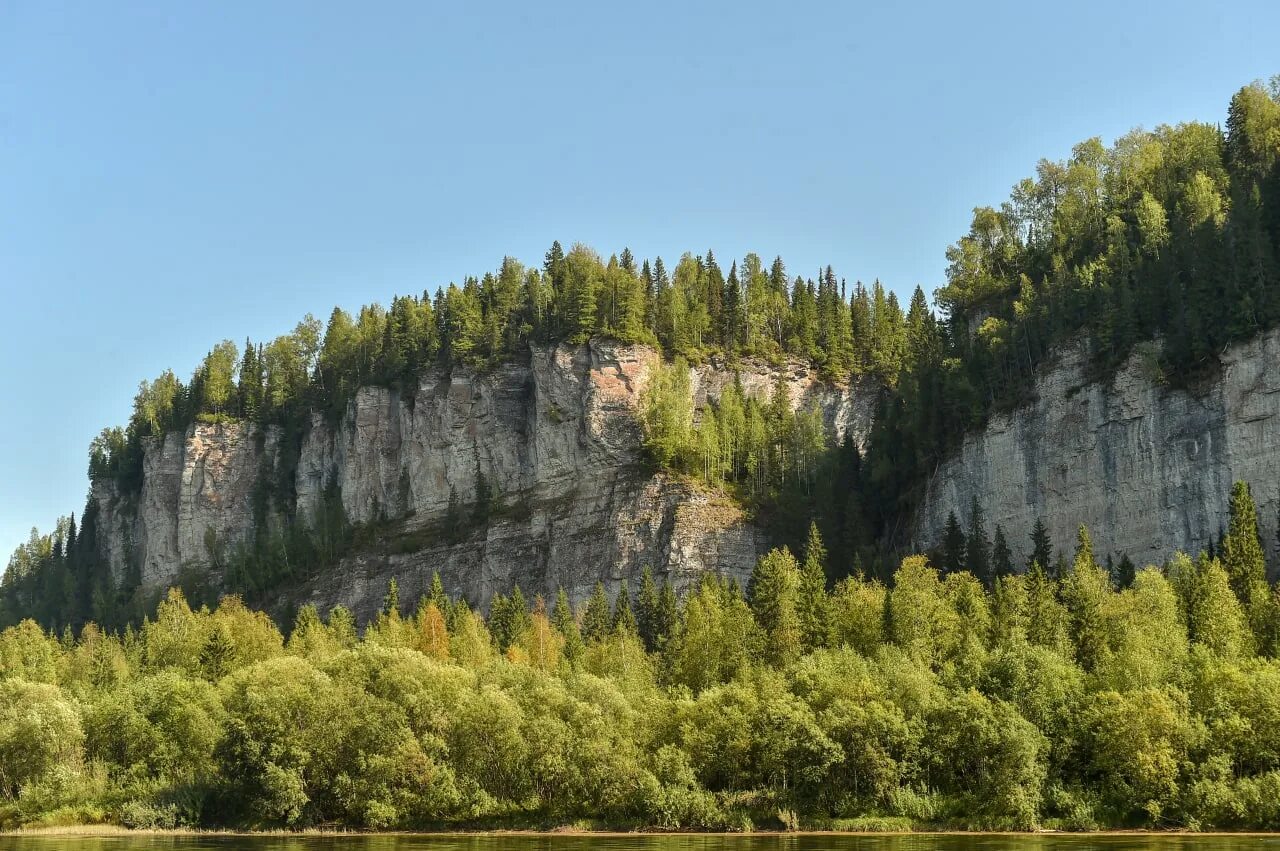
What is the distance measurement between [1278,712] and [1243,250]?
139 feet

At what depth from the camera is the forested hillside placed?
105688mm

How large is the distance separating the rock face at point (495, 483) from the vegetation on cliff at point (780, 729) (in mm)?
35061

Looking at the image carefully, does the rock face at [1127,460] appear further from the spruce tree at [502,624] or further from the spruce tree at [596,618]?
the spruce tree at [502,624]

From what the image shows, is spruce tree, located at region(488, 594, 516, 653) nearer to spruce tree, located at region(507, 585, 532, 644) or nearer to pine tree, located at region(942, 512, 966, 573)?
spruce tree, located at region(507, 585, 532, 644)

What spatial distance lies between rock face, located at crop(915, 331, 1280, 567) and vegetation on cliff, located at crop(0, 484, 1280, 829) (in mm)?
8235

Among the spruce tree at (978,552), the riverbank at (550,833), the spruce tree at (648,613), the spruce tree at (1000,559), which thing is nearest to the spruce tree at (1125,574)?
the spruce tree at (1000,559)

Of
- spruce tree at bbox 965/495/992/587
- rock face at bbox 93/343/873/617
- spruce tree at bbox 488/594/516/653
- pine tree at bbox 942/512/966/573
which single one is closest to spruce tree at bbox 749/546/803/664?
pine tree at bbox 942/512/966/573

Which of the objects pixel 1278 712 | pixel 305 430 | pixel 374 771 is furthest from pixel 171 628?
pixel 1278 712

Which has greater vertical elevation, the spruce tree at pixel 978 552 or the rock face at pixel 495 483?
the rock face at pixel 495 483

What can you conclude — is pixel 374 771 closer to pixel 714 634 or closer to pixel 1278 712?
pixel 714 634

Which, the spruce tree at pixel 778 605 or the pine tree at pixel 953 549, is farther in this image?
the pine tree at pixel 953 549

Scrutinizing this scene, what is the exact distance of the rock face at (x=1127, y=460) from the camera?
3787 inches

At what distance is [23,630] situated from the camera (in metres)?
126

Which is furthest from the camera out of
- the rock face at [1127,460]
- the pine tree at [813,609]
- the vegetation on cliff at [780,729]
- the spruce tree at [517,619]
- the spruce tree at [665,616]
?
the spruce tree at [517,619]
